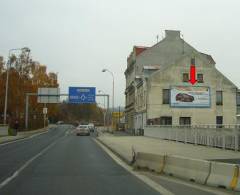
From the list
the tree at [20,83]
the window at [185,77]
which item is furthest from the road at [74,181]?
the tree at [20,83]

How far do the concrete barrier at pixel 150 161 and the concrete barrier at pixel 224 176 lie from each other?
11.2ft

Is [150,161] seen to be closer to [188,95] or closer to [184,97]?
[184,97]

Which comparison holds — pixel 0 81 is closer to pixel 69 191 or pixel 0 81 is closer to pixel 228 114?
pixel 228 114

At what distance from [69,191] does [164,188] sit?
8.03 feet

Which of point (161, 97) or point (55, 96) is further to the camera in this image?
point (55, 96)

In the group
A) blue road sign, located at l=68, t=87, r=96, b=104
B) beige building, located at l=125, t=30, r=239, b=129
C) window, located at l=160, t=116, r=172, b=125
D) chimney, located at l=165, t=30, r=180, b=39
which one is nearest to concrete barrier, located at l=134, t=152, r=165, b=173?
beige building, located at l=125, t=30, r=239, b=129

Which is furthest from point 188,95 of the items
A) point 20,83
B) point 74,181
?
point 74,181

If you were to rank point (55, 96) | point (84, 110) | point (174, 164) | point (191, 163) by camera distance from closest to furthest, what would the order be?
point (191, 163), point (174, 164), point (55, 96), point (84, 110)

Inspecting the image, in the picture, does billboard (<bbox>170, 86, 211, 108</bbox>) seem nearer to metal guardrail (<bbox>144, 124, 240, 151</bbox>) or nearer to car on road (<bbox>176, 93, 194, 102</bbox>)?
car on road (<bbox>176, 93, 194, 102</bbox>)

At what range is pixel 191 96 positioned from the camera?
66.6m

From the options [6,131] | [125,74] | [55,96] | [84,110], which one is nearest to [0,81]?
[55,96]

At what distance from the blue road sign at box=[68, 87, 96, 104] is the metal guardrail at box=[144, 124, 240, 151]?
88.9 ft

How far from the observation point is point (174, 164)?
15773 millimetres

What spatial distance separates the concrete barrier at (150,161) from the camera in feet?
55.2
